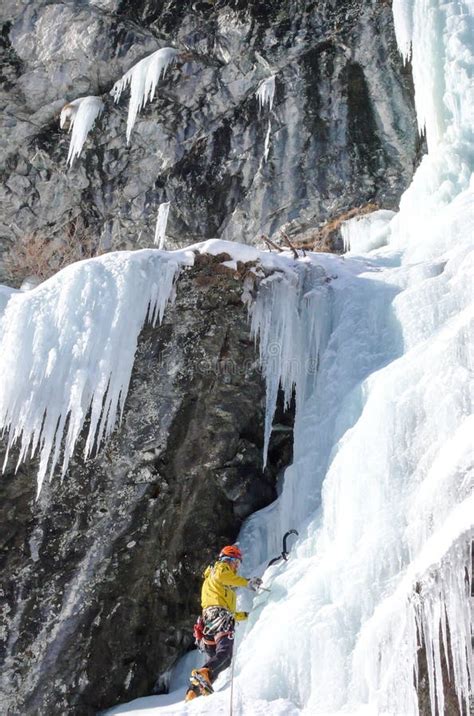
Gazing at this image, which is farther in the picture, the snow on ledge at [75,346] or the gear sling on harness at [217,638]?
the snow on ledge at [75,346]

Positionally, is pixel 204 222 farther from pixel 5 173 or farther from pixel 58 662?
pixel 58 662

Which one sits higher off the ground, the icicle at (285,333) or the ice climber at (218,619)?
the icicle at (285,333)

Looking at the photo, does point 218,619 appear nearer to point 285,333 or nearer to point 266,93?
point 285,333

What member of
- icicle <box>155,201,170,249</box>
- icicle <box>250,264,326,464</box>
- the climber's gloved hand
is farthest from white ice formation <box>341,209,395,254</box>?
the climber's gloved hand

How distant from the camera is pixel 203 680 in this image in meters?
6.31

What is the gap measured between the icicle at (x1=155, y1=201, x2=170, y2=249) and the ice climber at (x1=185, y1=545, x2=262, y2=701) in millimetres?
8376

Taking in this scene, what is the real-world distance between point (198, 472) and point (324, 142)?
7209 mm

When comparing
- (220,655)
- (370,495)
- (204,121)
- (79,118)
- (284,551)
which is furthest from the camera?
(79,118)

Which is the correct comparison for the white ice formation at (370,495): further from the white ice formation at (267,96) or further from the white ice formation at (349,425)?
the white ice formation at (267,96)

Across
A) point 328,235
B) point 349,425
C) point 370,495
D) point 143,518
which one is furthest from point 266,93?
point 370,495

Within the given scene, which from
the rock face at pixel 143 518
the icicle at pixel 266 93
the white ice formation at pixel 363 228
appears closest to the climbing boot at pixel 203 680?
the rock face at pixel 143 518

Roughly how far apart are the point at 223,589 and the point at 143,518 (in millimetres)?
1379

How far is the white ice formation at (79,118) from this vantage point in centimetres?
1470

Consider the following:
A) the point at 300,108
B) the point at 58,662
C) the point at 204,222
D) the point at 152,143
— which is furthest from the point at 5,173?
the point at 58,662
